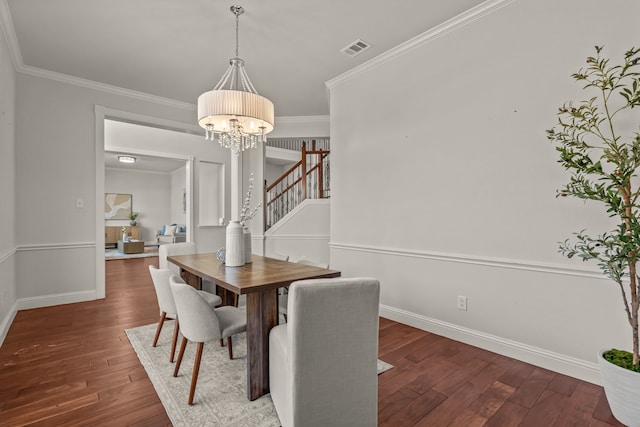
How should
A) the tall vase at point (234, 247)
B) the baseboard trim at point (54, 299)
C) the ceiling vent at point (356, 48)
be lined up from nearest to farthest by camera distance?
the tall vase at point (234, 247) < the ceiling vent at point (356, 48) < the baseboard trim at point (54, 299)

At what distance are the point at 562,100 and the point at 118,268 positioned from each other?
25.8 ft

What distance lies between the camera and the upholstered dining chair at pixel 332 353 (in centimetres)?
138

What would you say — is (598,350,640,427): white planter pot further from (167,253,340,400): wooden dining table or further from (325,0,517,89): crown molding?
(325,0,517,89): crown molding

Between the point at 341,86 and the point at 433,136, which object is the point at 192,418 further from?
the point at 341,86

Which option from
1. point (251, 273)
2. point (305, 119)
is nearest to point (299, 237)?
point (305, 119)

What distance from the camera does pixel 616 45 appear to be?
6.54ft

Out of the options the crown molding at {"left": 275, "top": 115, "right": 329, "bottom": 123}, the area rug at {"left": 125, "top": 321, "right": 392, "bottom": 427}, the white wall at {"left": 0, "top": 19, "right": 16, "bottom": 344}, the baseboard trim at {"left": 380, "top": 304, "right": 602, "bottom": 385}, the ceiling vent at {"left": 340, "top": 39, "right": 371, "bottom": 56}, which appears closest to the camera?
the area rug at {"left": 125, "top": 321, "right": 392, "bottom": 427}

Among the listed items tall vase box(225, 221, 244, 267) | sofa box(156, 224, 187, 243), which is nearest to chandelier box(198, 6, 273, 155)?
tall vase box(225, 221, 244, 267)

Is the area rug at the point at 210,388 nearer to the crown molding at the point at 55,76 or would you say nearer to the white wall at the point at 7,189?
the white wall at the point at 7,189

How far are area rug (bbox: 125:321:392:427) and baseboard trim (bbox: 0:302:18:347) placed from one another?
114 cm

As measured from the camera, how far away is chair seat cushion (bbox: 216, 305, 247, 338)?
199cm

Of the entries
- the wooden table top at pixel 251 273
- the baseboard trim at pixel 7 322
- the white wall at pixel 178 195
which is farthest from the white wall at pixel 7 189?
the white wall at pixel 178 195

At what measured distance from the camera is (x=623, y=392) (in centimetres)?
164

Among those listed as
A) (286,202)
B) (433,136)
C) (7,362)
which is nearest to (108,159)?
(286,202)
